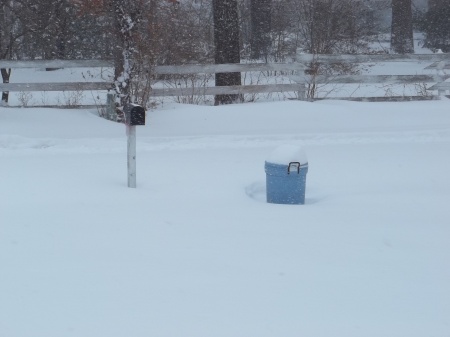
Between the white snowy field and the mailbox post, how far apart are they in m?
0.18

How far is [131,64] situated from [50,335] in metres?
8.36

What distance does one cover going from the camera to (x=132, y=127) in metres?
7.09

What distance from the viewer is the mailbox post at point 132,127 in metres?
6.88

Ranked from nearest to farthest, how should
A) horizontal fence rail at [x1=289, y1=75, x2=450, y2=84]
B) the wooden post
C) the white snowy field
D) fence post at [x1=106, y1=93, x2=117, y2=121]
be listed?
the white snowy field → the wooden post → fence post at [x1=106, y1=93, x2=117, y2=121] → horizontal fence rail at [x1=289, y1=75, x2=450, y2=84]

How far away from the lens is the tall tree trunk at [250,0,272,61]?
2420 cm

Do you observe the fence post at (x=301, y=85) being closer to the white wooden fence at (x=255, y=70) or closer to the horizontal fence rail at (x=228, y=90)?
the white wooden fence at (x=255, y=70)

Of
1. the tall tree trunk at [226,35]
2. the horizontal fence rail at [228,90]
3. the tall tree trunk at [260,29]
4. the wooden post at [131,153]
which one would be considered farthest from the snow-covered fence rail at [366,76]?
the tall tree trunk at [260,29]

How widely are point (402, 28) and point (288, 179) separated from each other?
21289 mm

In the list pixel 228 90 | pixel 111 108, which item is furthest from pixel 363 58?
pixel 111 108

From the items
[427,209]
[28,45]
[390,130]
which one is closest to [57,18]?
[28,45]

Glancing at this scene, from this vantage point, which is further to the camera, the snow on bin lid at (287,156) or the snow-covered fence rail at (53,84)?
the snow-covered fence rail at (53,84)

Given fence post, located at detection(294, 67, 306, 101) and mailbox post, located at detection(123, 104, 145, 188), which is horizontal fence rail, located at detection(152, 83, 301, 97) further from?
mailbox post, located at detection(123, 104, 145, 188)

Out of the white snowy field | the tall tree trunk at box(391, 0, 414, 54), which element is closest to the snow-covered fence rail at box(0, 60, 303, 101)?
the white snowy field

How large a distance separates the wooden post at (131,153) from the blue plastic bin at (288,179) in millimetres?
1375
